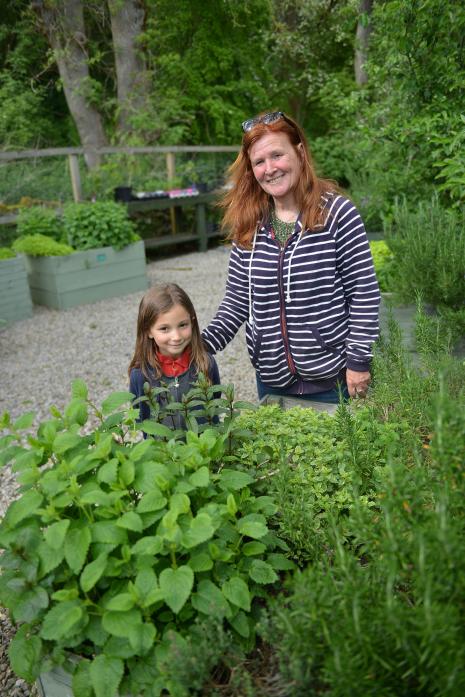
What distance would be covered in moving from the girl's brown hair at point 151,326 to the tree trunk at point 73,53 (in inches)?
392

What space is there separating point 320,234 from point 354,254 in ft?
0.51

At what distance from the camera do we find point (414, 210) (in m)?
4.97

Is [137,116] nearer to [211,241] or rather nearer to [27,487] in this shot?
[211,241]

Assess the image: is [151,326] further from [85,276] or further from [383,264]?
[85,276]

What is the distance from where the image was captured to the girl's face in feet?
7.67

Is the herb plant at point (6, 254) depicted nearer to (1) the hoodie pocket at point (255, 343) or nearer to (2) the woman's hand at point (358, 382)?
(1) the hoodie pocket at point (255, 343)

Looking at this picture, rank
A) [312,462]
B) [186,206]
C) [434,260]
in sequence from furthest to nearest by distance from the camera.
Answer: [186,206] → [434,260] → [312,462]

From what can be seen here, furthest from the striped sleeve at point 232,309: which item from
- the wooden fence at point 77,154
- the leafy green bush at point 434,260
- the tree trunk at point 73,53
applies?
the tree trunk at point 73,53

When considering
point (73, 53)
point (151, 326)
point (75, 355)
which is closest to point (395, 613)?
point (151, 326)

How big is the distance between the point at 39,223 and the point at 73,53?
6329 mm

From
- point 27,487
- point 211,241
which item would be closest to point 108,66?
point 211,241

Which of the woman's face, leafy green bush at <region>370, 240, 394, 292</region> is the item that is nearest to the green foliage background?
leafy green bush at <region>370, 240, 394, 292</region>

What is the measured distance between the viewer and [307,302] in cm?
244

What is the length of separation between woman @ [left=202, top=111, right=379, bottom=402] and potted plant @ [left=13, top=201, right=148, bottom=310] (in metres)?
5.38
